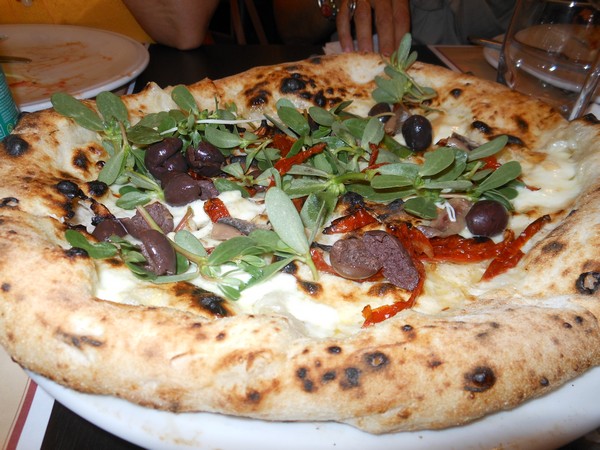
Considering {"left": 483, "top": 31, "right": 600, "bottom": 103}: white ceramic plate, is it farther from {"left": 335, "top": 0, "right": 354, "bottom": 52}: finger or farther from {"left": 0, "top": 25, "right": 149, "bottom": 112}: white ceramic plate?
{"left": 0, "top": 25, "right": 149, "bottom": 112}: white ceramic plate

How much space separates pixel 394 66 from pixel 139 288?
74.0 inches

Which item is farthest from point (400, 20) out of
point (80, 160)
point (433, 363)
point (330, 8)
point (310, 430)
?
point (310, 430)

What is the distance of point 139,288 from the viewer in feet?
5.11

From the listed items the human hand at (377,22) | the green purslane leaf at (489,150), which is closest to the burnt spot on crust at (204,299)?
the green purslane leaf at (489,150)

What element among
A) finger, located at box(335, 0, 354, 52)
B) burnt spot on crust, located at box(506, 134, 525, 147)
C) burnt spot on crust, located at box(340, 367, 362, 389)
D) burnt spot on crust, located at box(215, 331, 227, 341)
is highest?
burnt spot on crust, located at box(506, 134, 525, 147)

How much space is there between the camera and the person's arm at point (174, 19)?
15.0ft

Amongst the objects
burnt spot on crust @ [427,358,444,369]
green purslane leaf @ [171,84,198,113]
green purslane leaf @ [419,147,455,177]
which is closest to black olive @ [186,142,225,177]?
green purslane leaf @ [171,84,198,113]

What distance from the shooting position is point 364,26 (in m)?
4.71

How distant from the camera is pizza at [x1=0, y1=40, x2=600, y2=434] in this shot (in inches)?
49.4

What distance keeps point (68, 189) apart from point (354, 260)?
1.04 metres

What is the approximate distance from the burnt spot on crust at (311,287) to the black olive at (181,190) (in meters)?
0.54

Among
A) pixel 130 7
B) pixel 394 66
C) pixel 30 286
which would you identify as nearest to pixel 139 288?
pixel 30 286

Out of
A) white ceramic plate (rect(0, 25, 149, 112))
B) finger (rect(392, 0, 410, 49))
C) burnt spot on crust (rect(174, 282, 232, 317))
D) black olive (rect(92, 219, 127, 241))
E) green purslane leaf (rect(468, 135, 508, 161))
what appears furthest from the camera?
finger (rect(392, 0, 410, 49))

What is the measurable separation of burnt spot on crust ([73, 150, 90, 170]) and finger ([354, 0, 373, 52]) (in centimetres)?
312
